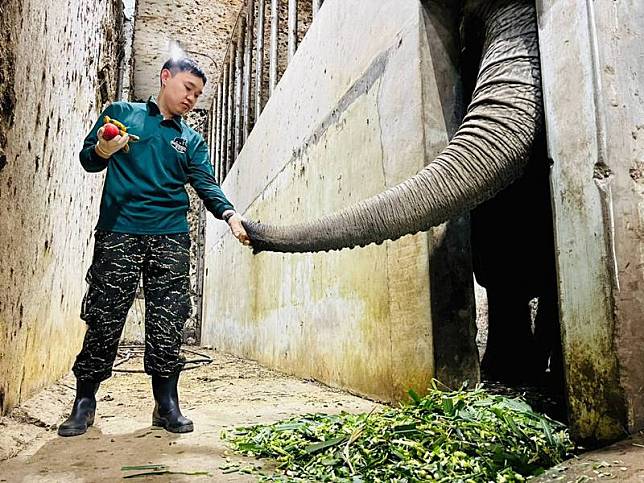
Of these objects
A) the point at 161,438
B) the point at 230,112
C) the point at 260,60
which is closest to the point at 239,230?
the point at 161,438

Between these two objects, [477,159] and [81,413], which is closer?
[477,159]

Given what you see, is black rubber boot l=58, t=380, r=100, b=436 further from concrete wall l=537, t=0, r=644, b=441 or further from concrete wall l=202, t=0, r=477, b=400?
concrete wall l=537, t=0, r=644, b=441

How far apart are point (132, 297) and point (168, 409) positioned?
1.67 ft

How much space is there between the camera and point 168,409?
2.60 meters

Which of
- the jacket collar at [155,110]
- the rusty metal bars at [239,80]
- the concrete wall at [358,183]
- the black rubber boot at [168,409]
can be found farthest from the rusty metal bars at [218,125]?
the black rubber boot at [168,409]

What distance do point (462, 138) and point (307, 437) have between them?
3.89 feet

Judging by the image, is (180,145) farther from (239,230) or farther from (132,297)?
(132,297)

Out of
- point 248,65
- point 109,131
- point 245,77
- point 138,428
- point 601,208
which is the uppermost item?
point 248,65

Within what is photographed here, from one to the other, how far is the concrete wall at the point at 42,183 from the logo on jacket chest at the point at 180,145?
2.10ft

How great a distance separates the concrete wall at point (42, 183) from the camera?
2.42 meters

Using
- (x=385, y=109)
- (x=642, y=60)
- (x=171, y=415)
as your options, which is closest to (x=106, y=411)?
(x=171, y=415)

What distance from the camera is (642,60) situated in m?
1.84

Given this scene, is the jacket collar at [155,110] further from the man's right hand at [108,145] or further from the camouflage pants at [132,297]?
the camouflage pants at [132,297]

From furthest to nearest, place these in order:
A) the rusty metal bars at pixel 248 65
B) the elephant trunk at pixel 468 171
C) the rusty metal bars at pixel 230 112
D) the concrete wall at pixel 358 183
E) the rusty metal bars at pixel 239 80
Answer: the rusty metal bars at pixel 230 112 → the rusty metal bars at pixel 239 80 → the rusty metal bars at pixel 248 65 → the concrete wall at pixel 358 183 → the elephant trunk at pixel 468 171
